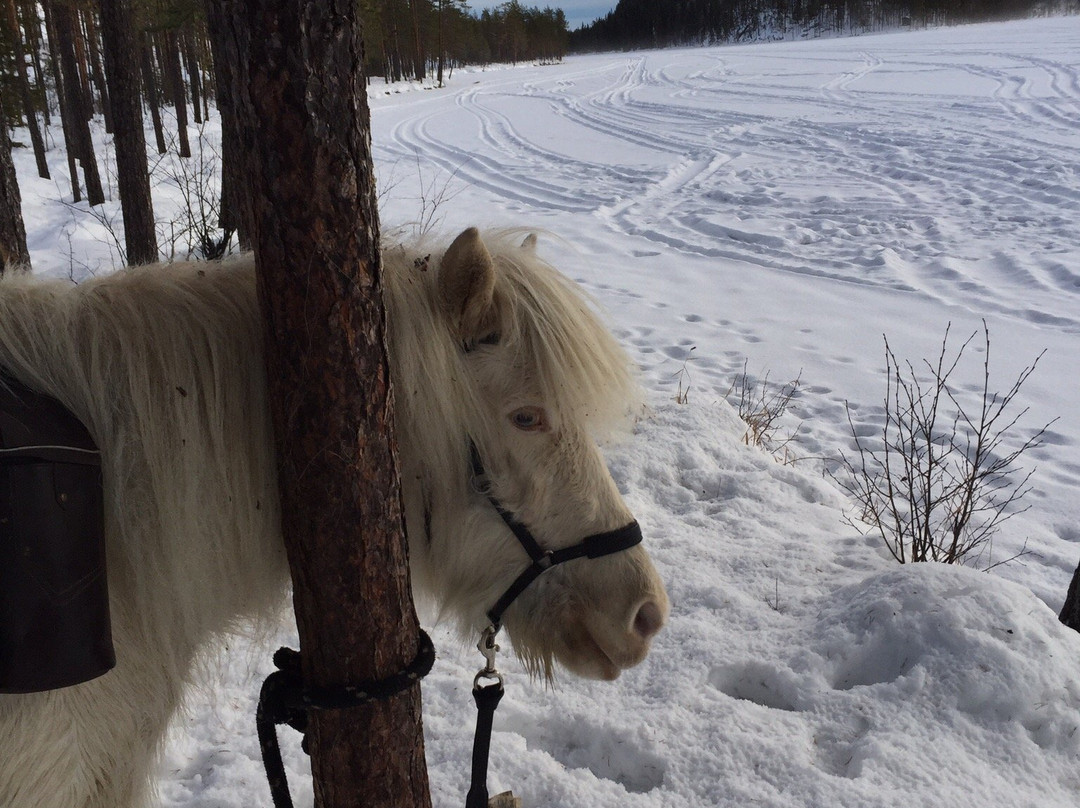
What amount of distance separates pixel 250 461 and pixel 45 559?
0.39 metres

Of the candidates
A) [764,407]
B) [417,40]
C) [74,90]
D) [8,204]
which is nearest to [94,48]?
[74,90]

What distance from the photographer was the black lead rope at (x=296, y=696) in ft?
4.41

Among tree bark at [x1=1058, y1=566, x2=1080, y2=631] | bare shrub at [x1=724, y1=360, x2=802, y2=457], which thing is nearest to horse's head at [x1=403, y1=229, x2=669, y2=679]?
tree bark at [x1=1058, y1=566, x2=1080, y2=631]

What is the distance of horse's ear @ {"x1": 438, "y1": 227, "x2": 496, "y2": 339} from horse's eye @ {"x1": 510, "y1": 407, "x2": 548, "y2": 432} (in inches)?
7.5

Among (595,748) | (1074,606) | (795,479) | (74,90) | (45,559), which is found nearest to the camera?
(45,559)

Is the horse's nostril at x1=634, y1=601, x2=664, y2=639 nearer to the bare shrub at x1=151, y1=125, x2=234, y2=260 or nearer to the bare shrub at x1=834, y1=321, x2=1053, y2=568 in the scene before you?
the bare shrub at x1=151, y1=125, x2=234, y2=260

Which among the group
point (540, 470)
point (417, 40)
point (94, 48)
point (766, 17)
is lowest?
point (540, 470)

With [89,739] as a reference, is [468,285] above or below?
above

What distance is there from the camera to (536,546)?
5.19ft

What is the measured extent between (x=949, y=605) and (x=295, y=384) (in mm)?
2620

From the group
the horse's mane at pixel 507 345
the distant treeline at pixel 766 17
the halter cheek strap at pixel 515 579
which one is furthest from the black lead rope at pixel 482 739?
the distant treeline at pixel 766 17

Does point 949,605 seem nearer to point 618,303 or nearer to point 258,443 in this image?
point 258,443

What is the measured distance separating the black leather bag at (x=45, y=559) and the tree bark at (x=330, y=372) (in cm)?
33

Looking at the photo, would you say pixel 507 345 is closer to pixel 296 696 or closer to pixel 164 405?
pixel 164 405
